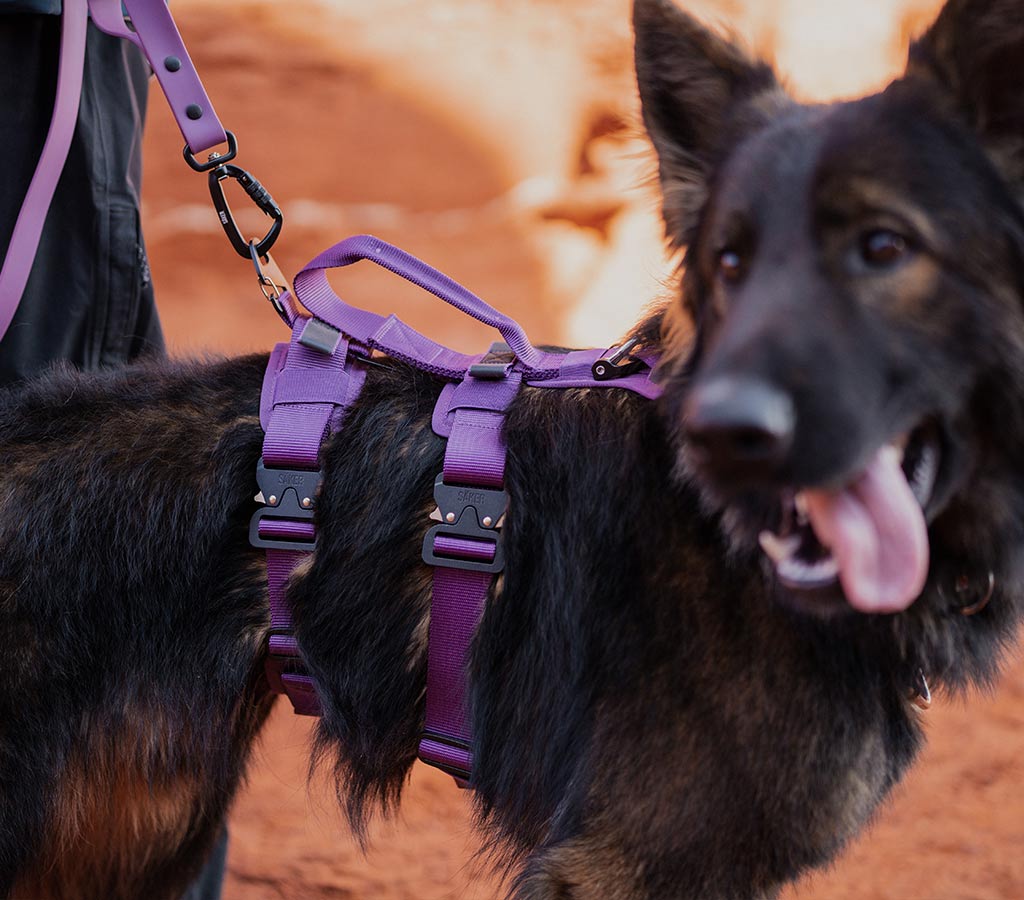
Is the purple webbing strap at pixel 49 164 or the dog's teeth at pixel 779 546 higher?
the purple webbing strap at pixel 49 164

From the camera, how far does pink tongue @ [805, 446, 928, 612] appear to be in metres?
1.75

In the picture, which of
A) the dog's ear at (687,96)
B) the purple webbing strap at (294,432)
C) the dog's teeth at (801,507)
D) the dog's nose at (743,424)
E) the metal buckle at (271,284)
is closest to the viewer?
the dog's nose at (743,424)

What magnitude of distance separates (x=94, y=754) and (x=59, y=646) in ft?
0.87

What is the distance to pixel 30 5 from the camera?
2.37 metres

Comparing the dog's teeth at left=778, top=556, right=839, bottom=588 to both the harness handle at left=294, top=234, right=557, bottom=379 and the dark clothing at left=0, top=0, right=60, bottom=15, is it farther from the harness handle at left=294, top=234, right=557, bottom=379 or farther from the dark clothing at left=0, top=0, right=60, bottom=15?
the dark clothing at left=0, top=0, right=60, bottom=15

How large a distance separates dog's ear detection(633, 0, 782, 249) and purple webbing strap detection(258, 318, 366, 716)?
777 millimetres

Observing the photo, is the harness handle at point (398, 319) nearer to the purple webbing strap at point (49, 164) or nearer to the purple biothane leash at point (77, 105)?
the purple biothane leash at point (77, 105)

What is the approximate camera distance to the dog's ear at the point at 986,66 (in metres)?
1.79

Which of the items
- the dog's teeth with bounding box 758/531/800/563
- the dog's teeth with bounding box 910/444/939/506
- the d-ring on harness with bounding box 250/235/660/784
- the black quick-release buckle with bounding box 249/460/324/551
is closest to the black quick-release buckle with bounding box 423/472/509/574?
the d-ring on harness with bounding box 250/235/660/784

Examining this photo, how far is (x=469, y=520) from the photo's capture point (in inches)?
82.6

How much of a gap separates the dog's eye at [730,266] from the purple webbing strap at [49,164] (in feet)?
5.11

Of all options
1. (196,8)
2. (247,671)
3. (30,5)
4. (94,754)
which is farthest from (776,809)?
(196,8)

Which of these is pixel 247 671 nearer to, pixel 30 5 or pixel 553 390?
pixel 553 390

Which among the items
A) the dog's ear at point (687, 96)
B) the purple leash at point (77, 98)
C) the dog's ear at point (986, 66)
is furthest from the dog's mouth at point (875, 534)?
the purple leash at point (77, 98)
